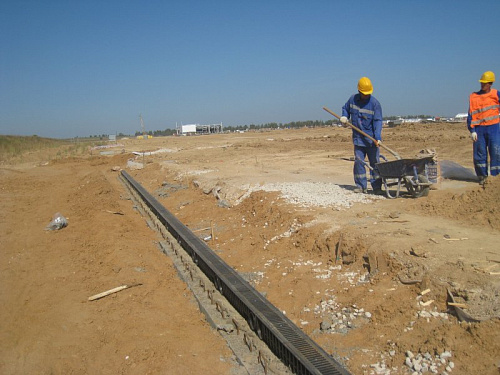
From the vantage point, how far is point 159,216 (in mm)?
8680

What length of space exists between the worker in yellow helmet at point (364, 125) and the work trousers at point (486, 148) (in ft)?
5.56

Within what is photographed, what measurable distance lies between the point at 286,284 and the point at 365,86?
407 centimetres

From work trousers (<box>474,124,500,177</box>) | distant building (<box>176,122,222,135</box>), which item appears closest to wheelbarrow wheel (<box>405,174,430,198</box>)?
work trousers (<box>474,124,500,177</box>)

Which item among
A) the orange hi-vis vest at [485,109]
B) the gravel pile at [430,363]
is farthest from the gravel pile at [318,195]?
the gravel pile at [430,363]

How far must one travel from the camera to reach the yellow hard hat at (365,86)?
23.6 feet

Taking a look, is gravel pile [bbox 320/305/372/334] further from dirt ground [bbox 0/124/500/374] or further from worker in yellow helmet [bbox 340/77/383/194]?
worker in yellow helmet [bbox 340/77/383/194]

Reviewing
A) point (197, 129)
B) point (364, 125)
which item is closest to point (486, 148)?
point (364, 125)

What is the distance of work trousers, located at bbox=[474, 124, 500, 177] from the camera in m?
7.05

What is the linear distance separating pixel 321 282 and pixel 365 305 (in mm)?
766

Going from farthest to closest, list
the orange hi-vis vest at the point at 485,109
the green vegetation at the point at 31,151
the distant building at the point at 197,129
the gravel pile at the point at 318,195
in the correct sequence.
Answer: the distant building at the point at 197,129, the green vegetation at the point at 31,151, the orange hi-vis vest at the point at 485,109, the gravel pile at the point at 318,195

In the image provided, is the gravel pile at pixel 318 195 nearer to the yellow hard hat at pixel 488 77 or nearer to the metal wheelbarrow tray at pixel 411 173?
the metal wheelbarrow tray at pixel 411 173

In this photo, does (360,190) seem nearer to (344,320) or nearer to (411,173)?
(411,173)

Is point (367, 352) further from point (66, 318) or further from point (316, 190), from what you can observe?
point (316, 190)

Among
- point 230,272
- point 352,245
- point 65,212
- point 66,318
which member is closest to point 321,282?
point 352,245
